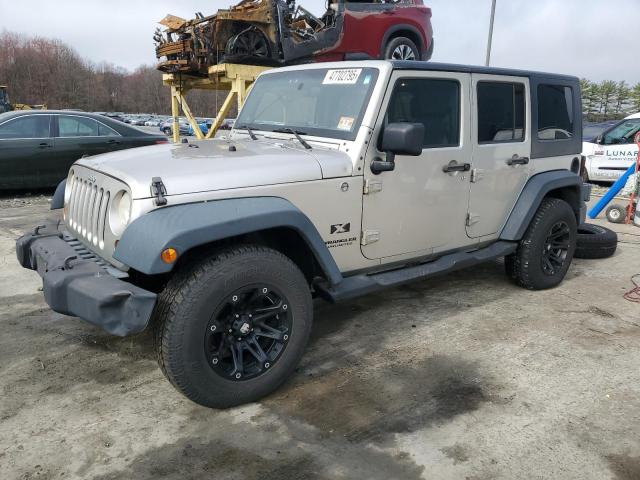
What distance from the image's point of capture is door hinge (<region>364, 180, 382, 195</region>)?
3252 mm

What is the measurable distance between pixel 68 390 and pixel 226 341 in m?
1.04

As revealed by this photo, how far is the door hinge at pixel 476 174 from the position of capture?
391cm

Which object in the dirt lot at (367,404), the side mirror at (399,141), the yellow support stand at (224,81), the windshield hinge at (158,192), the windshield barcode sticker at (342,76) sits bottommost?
the dirt lot at (367,404)

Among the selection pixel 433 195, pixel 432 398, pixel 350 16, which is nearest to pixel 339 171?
pixel 433 195

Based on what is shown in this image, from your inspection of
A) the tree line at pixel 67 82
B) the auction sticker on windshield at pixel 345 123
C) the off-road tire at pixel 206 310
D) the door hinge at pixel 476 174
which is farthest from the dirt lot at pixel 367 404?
the tree line at pixel 67 82

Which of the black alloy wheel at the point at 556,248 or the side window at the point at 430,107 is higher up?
the side window at the point at 430,107

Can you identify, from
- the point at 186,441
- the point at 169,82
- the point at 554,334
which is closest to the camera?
the point at 186,441

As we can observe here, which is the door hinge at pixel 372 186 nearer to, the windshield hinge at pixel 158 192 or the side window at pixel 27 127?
the windshield hinge at pixel 158 192

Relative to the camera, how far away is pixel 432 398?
297 cm

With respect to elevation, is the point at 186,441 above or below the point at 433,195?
below

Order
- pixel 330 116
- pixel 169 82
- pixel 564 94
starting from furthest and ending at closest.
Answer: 1. pixel 169 82
2. pixel 564 94
3. pixel 330 116

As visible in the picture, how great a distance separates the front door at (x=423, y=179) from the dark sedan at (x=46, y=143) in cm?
673

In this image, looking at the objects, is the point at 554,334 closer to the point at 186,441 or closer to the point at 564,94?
the point at 564,94

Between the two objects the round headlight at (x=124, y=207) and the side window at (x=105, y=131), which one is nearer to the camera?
the round headlight at (x=124, y=207)
